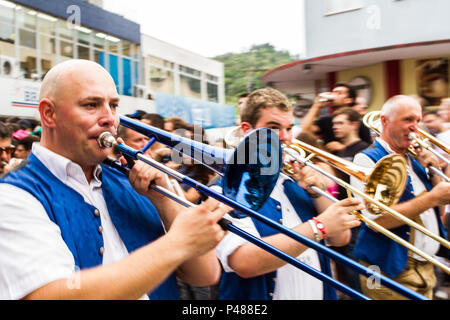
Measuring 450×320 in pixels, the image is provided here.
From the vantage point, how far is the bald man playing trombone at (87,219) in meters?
1.03

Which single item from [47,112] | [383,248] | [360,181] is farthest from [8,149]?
[383,248]

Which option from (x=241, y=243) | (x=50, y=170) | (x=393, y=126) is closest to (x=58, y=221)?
(x=50, y=170)

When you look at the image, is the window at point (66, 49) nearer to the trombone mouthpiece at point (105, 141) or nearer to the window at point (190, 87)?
the trombone mouthpiece at point (105, 141)

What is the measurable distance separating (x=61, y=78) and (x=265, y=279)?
3.97 feet

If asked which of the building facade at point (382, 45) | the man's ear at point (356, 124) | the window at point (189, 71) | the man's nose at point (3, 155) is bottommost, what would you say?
the man's nose at point (3, 155)

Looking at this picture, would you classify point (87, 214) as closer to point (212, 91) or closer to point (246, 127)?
point (246, 127)

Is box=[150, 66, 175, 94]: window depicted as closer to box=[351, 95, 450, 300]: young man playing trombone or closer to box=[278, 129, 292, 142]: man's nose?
box=[351, 95, 450, 300]: young man playing trombone

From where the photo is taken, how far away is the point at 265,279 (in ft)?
5.98

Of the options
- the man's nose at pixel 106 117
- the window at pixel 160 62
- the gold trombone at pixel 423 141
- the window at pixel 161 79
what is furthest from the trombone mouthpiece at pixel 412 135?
the window at pixel 161 79

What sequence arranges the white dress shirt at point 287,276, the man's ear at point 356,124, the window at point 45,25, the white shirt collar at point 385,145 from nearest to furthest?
the white dress shirt at point 287,276
the white shirt collar at point 385,145
the man's ear at point 356,124
the window at point 45,25

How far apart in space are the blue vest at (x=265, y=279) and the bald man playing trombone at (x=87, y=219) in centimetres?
31

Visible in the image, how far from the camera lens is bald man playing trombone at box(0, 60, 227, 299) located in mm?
1034
